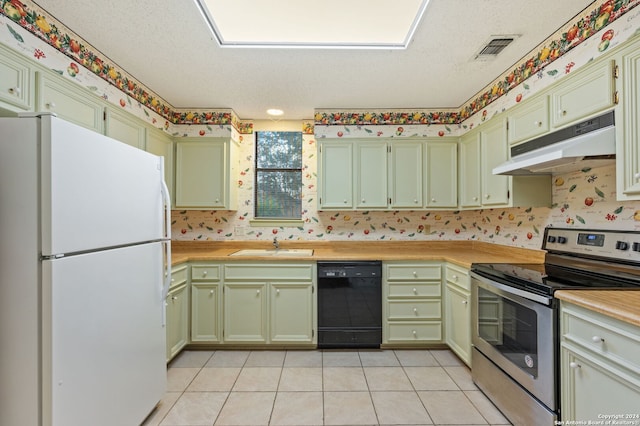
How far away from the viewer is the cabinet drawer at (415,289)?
2.61 meters

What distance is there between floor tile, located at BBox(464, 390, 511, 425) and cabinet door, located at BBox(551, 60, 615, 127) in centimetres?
184

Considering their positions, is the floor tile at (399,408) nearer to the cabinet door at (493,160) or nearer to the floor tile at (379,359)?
the floor tile at (379,359)

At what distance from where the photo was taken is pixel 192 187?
297 cm

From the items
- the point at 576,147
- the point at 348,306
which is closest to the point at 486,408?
the point at 348,306

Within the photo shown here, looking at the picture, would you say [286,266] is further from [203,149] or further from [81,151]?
[81,151]

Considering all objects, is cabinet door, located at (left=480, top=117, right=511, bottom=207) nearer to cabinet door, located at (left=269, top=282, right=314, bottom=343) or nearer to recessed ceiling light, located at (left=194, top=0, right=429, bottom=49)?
recessed ceiling light, located at (left=194, top=0, right=429, bottom=49)

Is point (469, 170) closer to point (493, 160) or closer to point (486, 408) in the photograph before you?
point (493, 160)

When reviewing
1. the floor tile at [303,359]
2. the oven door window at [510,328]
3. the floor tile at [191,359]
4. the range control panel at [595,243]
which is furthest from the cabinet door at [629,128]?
the floor tile at [191,359]

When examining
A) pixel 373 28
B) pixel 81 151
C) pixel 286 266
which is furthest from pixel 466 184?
pixel 81 151

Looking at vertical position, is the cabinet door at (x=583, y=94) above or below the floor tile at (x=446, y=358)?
above

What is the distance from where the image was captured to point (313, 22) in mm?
1824

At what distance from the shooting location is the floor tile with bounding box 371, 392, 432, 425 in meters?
1.73

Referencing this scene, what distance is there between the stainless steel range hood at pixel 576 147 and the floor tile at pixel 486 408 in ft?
5.13

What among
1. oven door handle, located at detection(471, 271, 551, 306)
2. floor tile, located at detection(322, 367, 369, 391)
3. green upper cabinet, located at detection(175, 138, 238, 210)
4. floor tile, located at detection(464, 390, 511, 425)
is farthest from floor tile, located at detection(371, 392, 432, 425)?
green upper cabinet, located at detection(175, 138, 238, 210)
